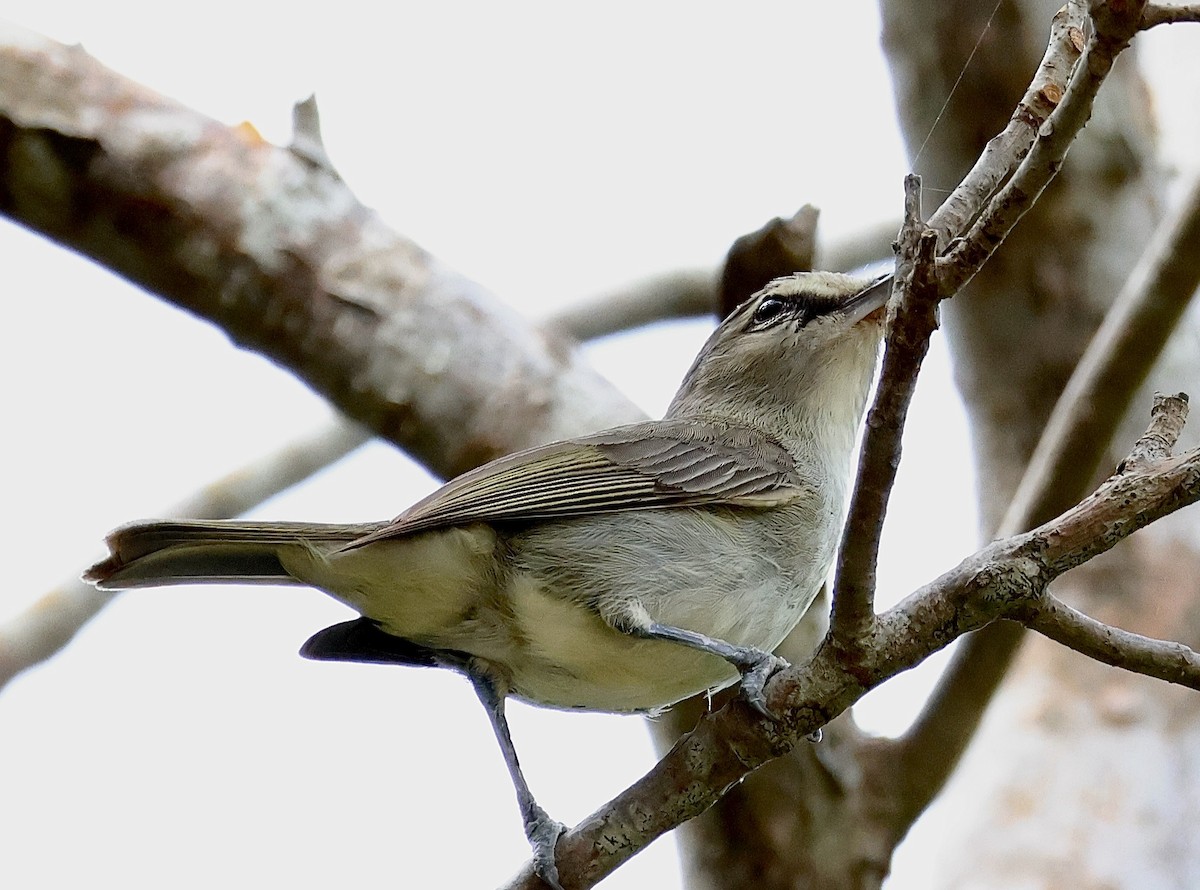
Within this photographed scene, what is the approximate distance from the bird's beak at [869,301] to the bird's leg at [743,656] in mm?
1168

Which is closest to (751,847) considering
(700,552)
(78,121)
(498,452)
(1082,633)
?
(700,552)

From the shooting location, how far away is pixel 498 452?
4.21 m

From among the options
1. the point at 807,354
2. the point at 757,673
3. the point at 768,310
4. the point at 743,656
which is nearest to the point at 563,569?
the point at 743,656

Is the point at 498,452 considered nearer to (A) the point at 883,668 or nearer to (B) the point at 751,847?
(B) the point at 751,847

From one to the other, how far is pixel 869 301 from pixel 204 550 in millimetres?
2034

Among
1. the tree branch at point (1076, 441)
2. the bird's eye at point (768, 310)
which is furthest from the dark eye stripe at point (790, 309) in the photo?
the tree branch at point (1076, 441)

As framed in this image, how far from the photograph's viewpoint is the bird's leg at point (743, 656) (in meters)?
2.52

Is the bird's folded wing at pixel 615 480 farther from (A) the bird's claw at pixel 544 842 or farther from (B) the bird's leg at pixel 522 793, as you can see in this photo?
(A) the bird's claw at pixel 544 842

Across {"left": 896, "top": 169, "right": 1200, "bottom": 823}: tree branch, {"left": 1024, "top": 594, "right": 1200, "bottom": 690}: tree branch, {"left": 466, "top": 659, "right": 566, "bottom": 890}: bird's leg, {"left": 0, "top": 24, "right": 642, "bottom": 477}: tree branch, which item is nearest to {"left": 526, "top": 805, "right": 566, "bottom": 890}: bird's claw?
{"left": 466, "top": 659, "right": 566, "bottom": 890}: bird's leg

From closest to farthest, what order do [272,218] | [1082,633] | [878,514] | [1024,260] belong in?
[878,514] → [1082,633] → [272,218] → [1024,260]

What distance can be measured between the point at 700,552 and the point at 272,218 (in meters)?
2.23

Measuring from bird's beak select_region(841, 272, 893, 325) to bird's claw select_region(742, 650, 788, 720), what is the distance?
128 centimetres

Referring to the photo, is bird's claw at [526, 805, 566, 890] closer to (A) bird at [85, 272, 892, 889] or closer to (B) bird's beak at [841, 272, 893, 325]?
(A) bird at [85, 272, 892, 889]

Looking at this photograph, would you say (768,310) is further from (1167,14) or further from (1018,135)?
(1167,14)
